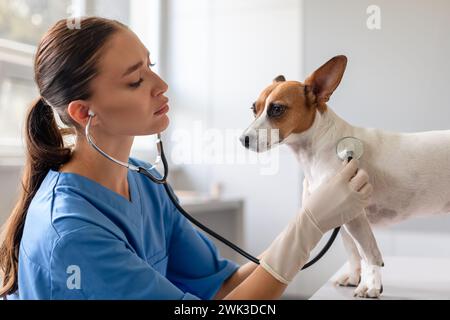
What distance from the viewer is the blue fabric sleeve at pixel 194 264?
795 mm

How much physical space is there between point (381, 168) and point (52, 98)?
0.38 metres

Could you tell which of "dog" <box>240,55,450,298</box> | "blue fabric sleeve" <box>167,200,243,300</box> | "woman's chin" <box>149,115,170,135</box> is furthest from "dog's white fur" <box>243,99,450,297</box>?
"blue fabric sleeve" <box>167,200,243,300</box>

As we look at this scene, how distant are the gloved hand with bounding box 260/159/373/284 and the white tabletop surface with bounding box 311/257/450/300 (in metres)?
0.06

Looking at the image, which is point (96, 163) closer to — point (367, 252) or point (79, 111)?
point (79, 111)

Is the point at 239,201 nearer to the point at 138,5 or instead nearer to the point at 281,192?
the point at 281,192

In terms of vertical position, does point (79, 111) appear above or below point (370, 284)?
above

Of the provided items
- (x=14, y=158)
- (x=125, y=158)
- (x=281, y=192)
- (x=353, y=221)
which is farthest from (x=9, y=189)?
(x=353, y=221)

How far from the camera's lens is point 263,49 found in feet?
2.38

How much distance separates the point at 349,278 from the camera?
65cm

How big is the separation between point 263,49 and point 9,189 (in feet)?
1.71

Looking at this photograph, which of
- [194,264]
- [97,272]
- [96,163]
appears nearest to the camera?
[97,272]

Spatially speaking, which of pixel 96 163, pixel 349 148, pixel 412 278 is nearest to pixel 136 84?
pixel 96 163

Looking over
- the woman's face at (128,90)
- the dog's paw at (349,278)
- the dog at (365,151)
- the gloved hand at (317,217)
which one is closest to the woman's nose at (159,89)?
the woman's face at (128,90)
